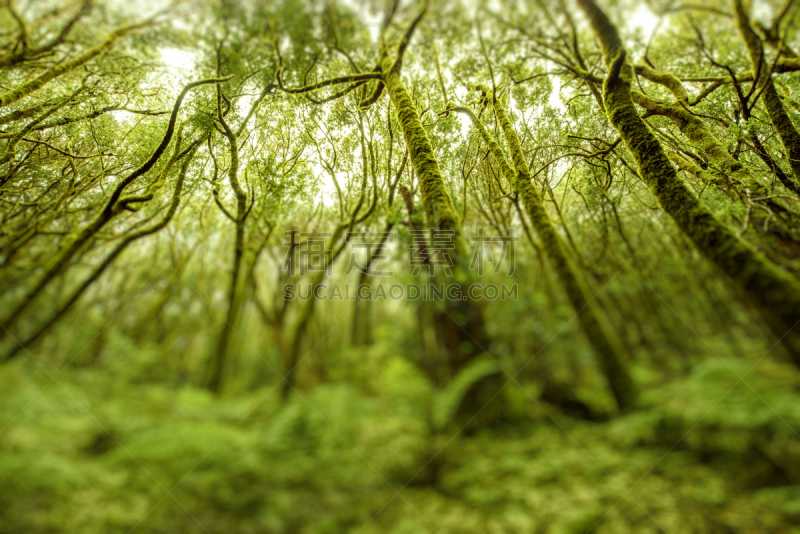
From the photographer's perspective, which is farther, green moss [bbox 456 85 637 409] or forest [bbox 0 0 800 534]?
forest [bbox 0 0 800 534]

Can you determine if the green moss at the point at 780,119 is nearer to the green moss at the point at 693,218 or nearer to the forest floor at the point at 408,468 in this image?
the green moss at the point at 693,218

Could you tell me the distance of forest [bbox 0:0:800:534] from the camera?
2475 mm

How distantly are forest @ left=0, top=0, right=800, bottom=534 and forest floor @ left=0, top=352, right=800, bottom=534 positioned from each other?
0.05 meters

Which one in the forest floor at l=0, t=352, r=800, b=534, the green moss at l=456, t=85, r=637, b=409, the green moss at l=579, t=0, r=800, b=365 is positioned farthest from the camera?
the forest floor at l=0, t=352, r=800, b=534

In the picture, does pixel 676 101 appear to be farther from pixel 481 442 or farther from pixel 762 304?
pixel 481 442

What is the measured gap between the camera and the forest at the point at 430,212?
2475 millimetres

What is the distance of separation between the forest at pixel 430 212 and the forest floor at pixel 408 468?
49mm

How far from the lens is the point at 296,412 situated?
6.62 metres

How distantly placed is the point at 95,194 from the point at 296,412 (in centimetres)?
520

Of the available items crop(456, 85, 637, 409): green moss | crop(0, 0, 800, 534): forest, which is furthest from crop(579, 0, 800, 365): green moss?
crop(456, 85, 637, 409): green moss

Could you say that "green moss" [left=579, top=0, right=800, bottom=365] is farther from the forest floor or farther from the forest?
the forest floor

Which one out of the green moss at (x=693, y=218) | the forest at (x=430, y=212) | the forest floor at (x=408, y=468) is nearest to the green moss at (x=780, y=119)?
the forest at (x=430, y=212)

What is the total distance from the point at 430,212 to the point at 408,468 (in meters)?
5.04

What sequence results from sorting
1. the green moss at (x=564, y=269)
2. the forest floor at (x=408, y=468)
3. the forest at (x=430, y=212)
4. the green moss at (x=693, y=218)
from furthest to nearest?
1. the forest floor at (x=408, y=468)
2. the forest at (x=430, y=212)
3. the green moss at (x=564, y=269)
4. the green moss at (x=693, y=218)
